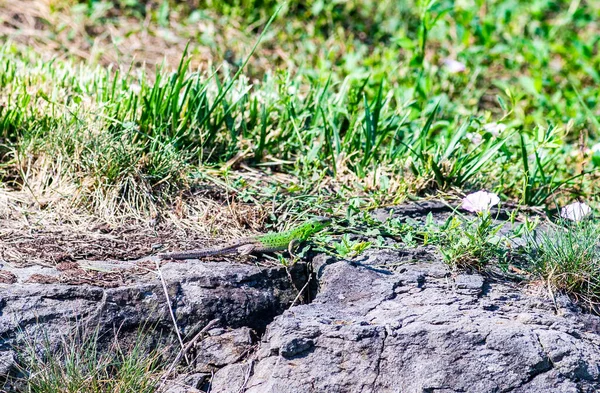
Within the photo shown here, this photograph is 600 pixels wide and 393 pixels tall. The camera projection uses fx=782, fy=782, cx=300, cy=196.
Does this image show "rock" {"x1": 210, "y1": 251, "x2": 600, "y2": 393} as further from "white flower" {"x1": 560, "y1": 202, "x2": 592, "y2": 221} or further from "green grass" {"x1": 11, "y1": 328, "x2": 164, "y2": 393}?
"white flower" {"x1": 560, "y1": 202, "x2": 592, "y2": 221}

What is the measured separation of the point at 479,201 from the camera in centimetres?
382

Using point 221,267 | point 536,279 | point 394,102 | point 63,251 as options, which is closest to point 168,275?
point 221,267

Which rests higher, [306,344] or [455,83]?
[455,83]

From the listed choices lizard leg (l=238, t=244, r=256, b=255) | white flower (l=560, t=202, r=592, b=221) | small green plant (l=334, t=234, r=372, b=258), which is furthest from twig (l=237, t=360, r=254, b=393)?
white flower (l=560, t=202, r=592, b=221)

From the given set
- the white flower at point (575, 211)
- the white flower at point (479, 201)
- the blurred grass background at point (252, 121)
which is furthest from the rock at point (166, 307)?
the white flower at point (575, 211)

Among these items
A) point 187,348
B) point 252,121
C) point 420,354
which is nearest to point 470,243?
point 420,354

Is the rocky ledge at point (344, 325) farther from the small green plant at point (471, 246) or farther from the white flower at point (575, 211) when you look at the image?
the white flower at point (575, 211)

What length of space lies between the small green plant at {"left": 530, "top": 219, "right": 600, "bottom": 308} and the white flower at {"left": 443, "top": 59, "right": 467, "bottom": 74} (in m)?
2.61

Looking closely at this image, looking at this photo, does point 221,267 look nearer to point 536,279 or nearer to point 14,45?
point 536,279

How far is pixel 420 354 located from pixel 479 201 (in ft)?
3.40

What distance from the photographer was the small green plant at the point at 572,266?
133 inches

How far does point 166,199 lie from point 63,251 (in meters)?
0.64

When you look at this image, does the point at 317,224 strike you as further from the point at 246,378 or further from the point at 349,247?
the point at 246,378

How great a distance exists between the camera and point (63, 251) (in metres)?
3.50
